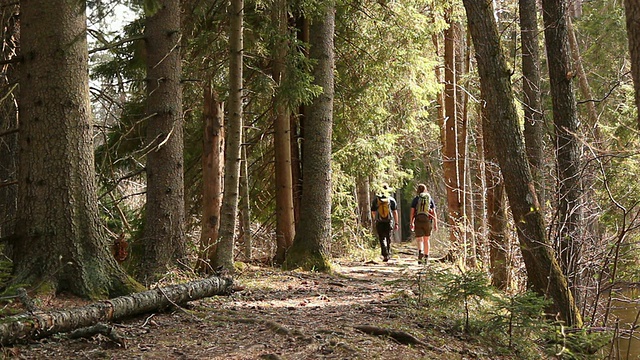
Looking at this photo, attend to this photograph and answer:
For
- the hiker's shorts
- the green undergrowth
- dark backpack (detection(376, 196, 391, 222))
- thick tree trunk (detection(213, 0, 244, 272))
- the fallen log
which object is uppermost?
thick tree trunk (detection(213, 0, 244, 272))

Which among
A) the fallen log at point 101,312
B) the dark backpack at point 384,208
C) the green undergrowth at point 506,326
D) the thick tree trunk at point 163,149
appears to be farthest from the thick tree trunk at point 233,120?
the dark backpack at point 384,208

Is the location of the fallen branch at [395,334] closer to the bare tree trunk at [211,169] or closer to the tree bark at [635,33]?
the tree bark at [635,33]

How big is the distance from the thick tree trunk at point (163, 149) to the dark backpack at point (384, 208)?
735cm

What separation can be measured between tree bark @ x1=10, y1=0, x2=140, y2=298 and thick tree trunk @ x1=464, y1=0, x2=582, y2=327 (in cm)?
498

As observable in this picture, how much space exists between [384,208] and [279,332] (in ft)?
31.6

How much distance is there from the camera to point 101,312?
616cm

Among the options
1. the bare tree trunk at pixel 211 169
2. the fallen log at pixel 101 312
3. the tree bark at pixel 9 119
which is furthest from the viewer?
the bare tree trunk at pixel 211 169

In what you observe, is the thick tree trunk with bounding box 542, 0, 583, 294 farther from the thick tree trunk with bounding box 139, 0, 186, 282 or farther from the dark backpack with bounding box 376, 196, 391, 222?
the dark backpack with bounding box 376, 196, 391, 222

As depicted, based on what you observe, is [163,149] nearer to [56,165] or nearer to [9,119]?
[56,165]

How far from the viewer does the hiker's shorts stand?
14383 millimetres

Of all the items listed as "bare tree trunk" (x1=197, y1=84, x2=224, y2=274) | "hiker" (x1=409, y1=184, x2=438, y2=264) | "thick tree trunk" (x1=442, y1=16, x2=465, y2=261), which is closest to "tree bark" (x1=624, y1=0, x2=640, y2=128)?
"bare tree trunk" (x1=197, y1=84, x2=224, y2=274)

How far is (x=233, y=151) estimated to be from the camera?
31.7 ft

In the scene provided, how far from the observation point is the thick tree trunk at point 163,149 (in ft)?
30.2

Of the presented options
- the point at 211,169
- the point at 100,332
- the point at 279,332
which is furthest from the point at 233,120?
the point at 100,332
